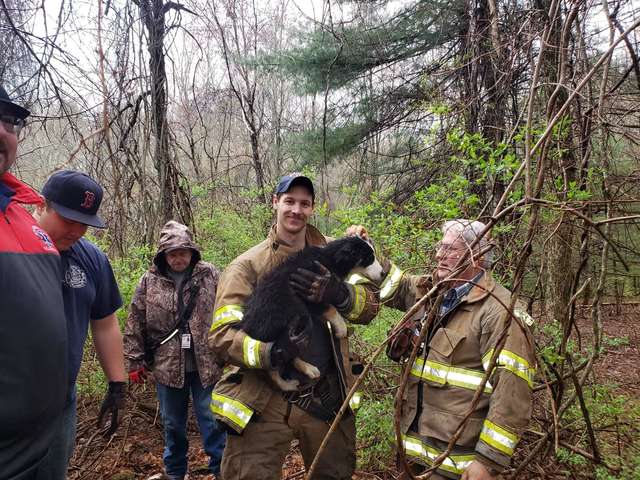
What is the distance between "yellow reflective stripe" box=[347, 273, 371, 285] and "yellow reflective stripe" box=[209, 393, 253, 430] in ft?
4.00

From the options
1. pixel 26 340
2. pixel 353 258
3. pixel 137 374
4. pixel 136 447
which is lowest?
pixel 136 447

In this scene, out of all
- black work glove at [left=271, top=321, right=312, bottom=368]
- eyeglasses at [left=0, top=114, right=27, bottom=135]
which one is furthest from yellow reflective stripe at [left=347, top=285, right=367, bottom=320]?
eyeglasses at [left=0, top=114, right=27, bottom=135]

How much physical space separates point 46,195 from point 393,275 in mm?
2434

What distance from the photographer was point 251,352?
246cm

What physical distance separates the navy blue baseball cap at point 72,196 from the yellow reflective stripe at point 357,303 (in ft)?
5.81

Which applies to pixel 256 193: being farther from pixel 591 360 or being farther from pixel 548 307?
pixel 591 360

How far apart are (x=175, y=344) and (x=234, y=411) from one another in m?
1.80

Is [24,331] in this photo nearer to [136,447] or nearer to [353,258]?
[353,258]

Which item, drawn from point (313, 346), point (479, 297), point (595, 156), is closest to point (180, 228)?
point (313, 346)

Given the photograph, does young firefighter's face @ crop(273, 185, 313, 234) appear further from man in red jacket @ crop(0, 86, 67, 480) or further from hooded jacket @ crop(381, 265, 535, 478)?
man in red jacket @ crop(0, 86, 67, 480)

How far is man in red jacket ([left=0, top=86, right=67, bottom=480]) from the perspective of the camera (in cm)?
177

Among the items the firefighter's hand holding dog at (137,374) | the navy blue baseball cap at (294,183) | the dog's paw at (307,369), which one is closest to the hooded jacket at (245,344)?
the dog's paw at (307,369)

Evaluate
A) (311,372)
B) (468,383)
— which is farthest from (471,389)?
(311,372)

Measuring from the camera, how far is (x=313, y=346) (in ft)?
9.27
